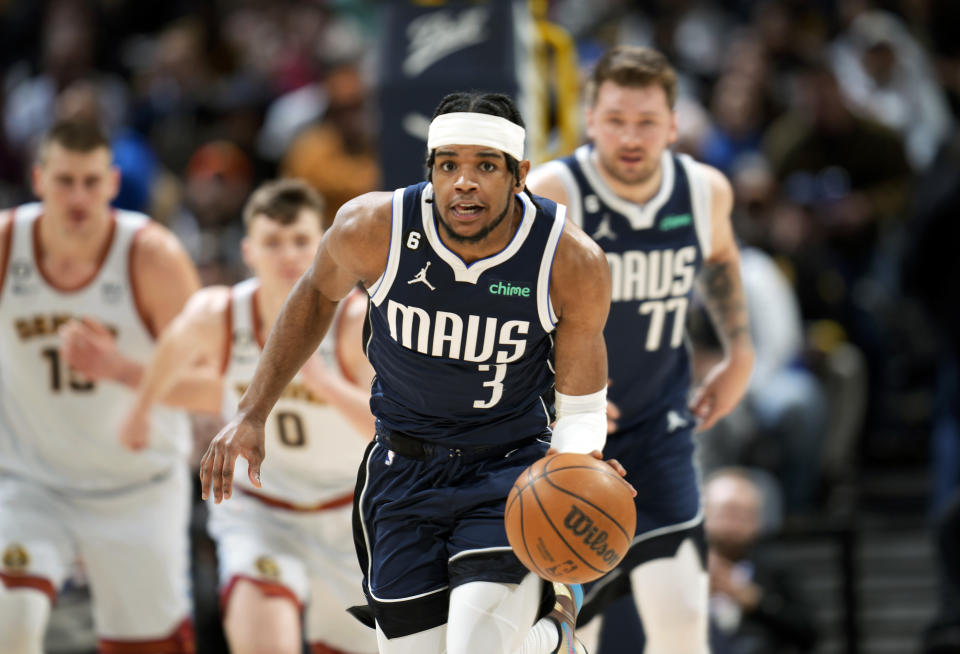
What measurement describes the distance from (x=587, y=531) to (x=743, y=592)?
4.42m

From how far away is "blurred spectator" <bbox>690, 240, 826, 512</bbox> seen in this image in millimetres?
8875

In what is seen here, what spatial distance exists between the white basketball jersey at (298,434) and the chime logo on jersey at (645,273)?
123cm

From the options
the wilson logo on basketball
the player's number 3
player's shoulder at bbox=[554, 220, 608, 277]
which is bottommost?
the wilson logo on basketball

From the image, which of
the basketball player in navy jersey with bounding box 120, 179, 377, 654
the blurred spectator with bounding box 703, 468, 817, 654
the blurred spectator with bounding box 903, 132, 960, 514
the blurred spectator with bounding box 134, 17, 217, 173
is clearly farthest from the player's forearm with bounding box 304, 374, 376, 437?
the blurred spectator with bounding box 134, 17, 217, 173

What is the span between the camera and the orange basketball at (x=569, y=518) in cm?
396

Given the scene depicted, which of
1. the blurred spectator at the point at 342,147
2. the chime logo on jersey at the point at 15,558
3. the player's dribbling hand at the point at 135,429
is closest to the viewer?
the chime logo on jersey at the point at 15,558

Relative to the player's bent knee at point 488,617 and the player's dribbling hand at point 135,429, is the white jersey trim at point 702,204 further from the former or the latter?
the player's dribbling hand at point 135,429

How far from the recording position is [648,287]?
530 cm

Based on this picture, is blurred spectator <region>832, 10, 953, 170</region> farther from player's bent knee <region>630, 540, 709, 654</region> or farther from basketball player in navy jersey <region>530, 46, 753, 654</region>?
player's bent knee <region>630, 540, 709, 654</region>

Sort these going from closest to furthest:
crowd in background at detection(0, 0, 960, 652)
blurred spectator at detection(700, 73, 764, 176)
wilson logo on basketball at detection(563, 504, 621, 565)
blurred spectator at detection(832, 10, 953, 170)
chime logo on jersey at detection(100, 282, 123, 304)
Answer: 1. wilson logo on basketball at detection(563, 504, 621, 565)
2. chime logo on jersey at detection(100, 282, 123, 304)
3. crowd in background at detection(0, 0, 960, 652)
4. blurred spectator at detection(700, 73, 764, 176)
5. blurred spectator at detection(832, 10, 953, 170)

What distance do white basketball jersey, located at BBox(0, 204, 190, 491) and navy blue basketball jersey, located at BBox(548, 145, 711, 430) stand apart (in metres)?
2.19

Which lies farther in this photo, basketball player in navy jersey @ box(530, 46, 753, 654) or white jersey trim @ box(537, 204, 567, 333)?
basketball player in navy jersey @ box(530, 46, 753, 654)

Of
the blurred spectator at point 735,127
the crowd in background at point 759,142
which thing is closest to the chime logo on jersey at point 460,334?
the crowd in background at point 759,142

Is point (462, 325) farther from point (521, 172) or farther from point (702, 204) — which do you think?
point (702, 204)
